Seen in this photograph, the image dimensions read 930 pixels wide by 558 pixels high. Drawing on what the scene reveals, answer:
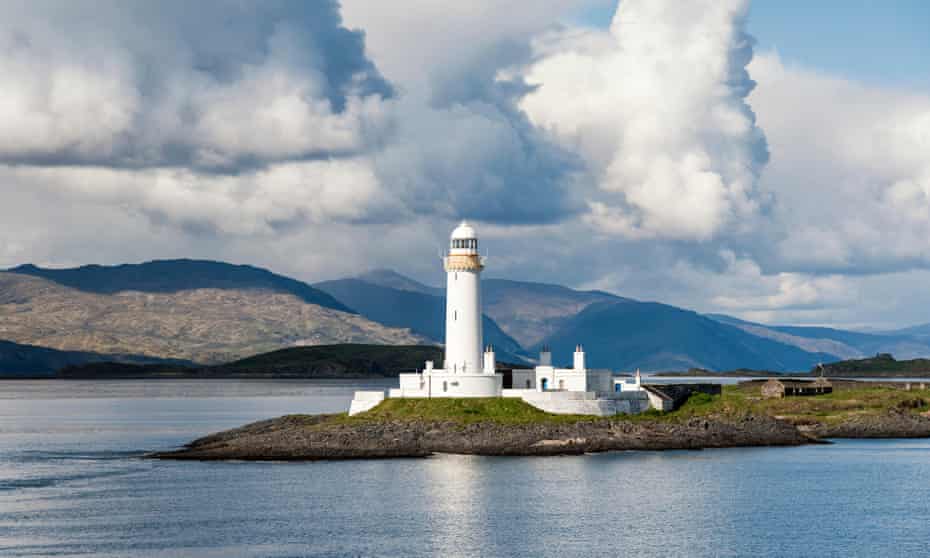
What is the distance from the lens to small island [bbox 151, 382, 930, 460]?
9931 cm

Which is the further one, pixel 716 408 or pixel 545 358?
pixel 716 408

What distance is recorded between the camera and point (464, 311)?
106 m

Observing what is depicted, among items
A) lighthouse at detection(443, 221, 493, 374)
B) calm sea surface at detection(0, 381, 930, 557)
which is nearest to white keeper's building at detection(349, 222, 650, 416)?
lighthouse at detection(443, 221, 493, 374)

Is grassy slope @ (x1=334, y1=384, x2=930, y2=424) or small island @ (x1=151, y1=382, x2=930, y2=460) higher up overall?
grassy slope @ (x1=334, y1=384, x2=930, y2=424)

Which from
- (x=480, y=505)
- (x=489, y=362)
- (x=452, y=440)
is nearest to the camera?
(x=480, y=505)

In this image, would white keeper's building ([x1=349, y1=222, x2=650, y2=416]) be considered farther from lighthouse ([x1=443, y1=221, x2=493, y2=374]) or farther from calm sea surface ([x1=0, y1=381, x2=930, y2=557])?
calm sea surface ([x1=0, y1=381, x2=930, y2=557])

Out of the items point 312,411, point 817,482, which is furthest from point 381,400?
point 312,411

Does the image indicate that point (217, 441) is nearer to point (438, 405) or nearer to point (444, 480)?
point (438, 405)

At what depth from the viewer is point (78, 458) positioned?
107312 mm

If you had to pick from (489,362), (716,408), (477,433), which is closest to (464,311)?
(489,362)

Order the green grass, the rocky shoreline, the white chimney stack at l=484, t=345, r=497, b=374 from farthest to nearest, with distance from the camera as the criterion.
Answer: the white chimney stack at l=484, t=345, r=497, b=374, the green grass, the rocky shoreline

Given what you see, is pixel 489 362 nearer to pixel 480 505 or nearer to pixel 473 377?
pixel 473 377

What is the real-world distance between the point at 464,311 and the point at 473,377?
5.63m

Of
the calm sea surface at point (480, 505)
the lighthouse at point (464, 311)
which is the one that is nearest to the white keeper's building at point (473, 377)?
the lighthouse at point (464, 311)
